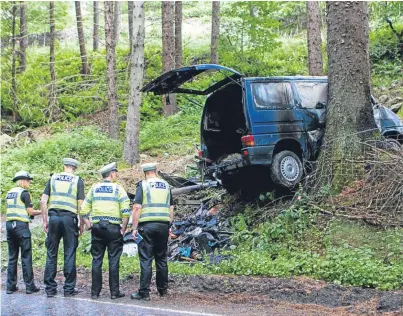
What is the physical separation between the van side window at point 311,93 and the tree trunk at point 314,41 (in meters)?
7.39

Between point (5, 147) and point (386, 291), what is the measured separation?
18.6 meters

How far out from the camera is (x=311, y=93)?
1166 cm

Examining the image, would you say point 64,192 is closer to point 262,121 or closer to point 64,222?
point 64,222

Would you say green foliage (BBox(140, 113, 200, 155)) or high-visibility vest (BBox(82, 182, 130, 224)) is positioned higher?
green foliage (BBox(140, 113, 200, 155))

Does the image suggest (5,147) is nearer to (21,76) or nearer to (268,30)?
(21,76)

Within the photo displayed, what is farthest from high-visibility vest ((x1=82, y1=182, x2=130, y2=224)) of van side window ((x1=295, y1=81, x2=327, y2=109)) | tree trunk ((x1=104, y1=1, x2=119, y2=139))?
tree trunk ((x1=104, y1=1, x2=119, y2=139))

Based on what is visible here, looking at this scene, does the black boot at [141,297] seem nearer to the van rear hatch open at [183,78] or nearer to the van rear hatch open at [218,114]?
the van rear hatch open at [183,78]

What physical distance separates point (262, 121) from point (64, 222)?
3995mm

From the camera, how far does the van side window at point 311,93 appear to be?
11484 mm

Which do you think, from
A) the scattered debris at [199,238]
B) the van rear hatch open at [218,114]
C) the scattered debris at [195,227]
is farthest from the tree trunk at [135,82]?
the scattered debris at [199,238]

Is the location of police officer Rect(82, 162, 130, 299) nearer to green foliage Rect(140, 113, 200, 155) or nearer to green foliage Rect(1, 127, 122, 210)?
green foliage Rect(1, 127, 122, 210)

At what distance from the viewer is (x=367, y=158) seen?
33.7 feet

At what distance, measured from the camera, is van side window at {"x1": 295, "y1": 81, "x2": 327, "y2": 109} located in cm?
1148

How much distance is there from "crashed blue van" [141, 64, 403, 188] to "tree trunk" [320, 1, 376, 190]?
23.4 inches
